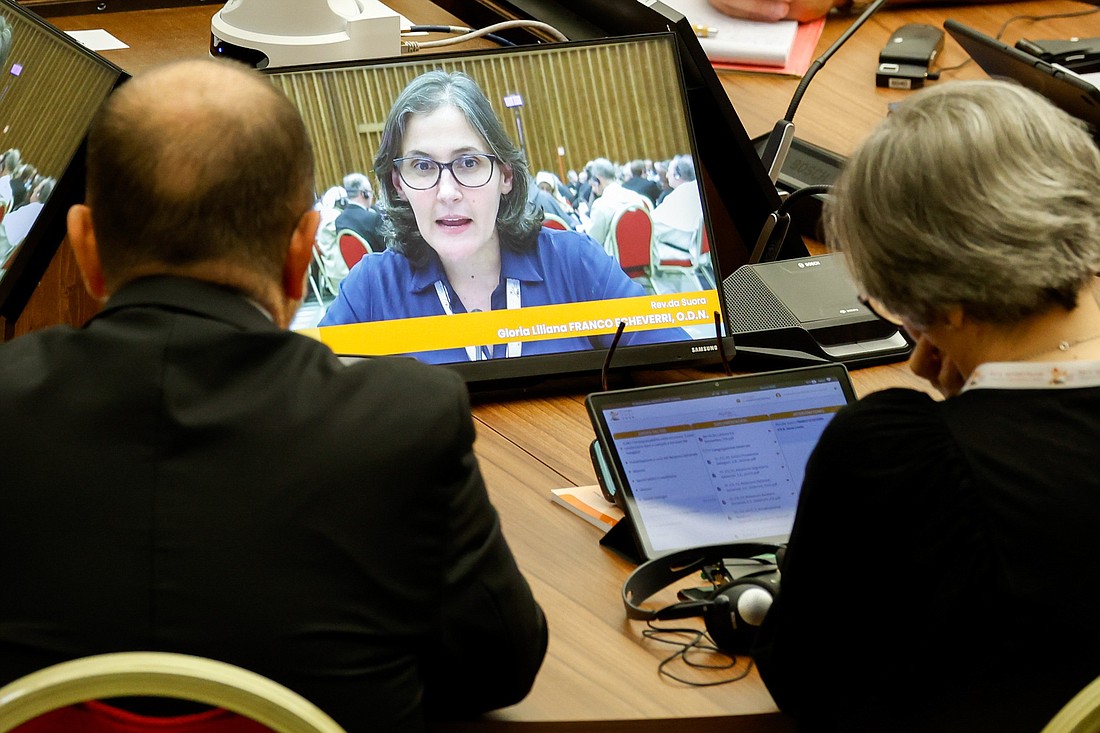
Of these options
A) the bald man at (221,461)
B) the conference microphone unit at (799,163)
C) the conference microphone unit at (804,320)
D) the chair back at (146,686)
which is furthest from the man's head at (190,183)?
the conference microphone unit at (799,163)

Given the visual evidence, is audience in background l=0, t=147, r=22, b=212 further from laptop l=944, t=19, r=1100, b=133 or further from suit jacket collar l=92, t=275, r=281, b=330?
laptop l=944, t=19, r=1100, b=133

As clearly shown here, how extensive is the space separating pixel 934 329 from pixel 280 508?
0.58 m

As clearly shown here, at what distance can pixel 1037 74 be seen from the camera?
2.01m

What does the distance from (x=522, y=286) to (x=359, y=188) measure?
9.4 inches

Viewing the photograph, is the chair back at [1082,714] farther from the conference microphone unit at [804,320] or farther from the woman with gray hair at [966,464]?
the conference microphone unit at [804,320]

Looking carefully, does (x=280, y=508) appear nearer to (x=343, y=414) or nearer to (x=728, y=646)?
(x=343, y=414)

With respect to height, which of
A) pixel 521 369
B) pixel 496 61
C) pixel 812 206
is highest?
pixel 496 61

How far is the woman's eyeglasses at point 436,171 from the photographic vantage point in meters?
1.62

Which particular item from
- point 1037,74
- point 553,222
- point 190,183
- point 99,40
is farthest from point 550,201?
point 99,40

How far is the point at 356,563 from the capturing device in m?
0.96

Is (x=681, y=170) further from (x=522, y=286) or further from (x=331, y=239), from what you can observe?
(x=331, y=239)

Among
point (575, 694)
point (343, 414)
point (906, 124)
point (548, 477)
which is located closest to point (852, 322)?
point (548, 477)

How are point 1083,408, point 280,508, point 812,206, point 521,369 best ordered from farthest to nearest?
point 812,206 < point 521,369 < point 1083,408 < point 280,508
